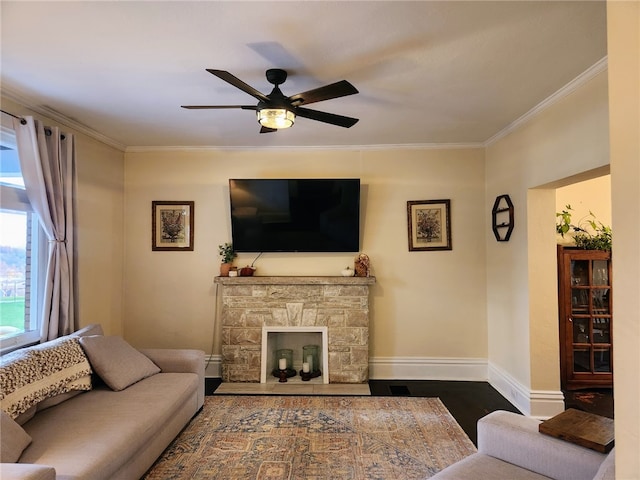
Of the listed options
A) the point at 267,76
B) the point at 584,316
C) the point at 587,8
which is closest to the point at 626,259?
the point at 587,8

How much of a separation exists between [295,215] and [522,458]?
9.51ft

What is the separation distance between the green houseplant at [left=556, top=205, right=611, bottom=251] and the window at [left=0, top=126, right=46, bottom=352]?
4937mm

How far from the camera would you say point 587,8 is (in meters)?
1.73

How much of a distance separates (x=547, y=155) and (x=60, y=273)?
4149mm

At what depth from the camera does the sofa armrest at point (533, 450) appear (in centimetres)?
153

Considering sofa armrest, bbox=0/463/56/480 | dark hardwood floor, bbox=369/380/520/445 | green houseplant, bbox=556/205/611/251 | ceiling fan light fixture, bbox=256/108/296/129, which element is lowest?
dark hardwood floor, bbox=369/380/520/445

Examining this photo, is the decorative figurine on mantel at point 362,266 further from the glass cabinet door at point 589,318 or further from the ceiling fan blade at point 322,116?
the glass cabinet door at point 589,318

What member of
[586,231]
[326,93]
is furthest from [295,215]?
[586,231]

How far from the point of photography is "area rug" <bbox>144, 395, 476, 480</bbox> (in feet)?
7.70

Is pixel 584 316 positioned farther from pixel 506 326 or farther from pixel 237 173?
pixel 237 173

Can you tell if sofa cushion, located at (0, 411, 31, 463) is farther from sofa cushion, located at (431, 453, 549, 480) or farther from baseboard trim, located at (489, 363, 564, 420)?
baseboard trim, located at (489, 363, 564, 420)

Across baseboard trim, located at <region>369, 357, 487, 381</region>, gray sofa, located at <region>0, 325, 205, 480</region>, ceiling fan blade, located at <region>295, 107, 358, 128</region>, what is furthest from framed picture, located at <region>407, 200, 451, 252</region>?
gray sofa, located at <region>0, 325, 205, 480</region>

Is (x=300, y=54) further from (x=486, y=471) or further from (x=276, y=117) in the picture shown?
(x=486, y=471)

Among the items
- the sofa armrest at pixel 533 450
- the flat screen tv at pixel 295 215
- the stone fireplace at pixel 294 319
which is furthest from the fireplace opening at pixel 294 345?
the sofa armrest at pixel 533 450
